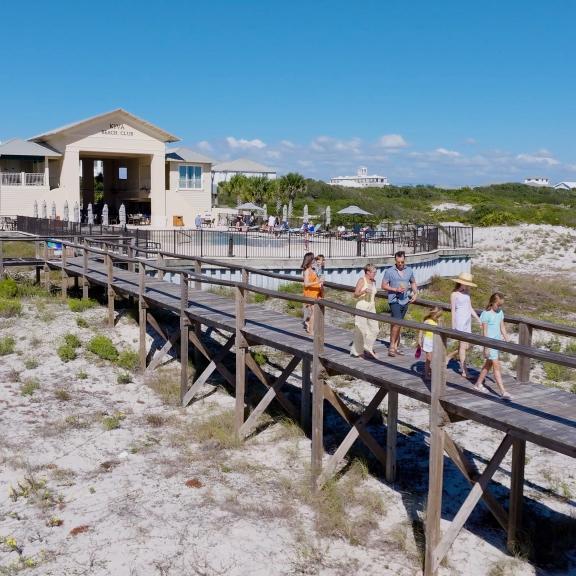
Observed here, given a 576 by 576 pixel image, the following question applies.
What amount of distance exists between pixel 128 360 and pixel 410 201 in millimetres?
78566

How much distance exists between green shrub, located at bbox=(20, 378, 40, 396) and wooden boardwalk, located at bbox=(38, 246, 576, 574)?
235 cm

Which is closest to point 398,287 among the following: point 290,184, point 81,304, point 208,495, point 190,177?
point 208,495

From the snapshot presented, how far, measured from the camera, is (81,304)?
19125 mm

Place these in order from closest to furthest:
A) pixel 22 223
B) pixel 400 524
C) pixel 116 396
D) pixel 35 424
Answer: pixel 400 524, pixel 35 424, pixel 116 396, pixel 22 223

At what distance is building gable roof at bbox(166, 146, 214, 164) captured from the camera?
1813 inches

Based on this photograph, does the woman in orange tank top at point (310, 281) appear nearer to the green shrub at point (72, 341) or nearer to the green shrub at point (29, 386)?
the green shrub at point (29, 386)

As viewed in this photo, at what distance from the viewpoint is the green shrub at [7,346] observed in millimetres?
15367

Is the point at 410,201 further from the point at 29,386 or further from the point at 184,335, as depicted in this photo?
the point at 29,386

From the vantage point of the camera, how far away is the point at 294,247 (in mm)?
28031

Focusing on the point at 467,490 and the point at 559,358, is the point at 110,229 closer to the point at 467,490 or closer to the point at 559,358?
the point at 467,490

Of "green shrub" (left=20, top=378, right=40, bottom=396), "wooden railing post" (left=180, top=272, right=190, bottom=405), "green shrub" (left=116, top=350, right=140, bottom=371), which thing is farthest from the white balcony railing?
"wooden railing post" (left=180, top=272, right=190, bottom=405)

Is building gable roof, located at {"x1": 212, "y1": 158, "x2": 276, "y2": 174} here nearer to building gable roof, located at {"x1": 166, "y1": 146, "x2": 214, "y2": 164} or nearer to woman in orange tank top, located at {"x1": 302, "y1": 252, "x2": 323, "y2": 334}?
building gable roof, located at {"x1": 166, "y1": 146, "x2": 214, "y2": 164}

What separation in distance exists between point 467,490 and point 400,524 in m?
1.44

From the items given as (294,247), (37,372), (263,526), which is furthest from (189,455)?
(294,247)
